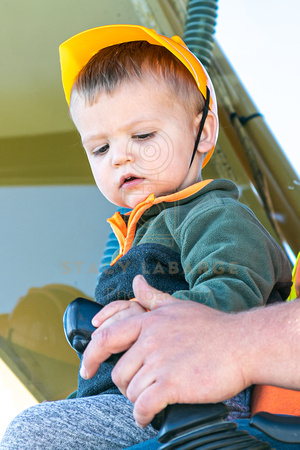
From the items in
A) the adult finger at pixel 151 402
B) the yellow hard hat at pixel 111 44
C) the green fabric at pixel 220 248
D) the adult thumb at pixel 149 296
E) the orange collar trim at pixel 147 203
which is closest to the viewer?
the adult finger at pixel 151 402

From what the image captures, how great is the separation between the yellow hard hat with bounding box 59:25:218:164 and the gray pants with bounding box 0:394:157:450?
727mm

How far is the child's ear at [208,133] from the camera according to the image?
1325 mm

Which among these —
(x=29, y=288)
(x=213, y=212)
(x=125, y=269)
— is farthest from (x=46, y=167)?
(x=213, y=212)

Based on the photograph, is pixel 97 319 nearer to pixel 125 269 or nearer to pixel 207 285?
pixel 207 285

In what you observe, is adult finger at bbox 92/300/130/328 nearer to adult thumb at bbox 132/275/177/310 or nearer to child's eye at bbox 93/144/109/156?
adult thumb at bbox 132/275/177/310

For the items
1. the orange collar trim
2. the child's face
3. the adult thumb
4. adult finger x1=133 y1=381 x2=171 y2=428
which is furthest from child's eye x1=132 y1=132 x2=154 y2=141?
adult finger x1=133 y1=381 x2=171 y2=428

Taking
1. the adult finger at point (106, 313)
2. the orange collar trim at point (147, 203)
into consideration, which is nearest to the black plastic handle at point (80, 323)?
the adult finger at point (106, 313)

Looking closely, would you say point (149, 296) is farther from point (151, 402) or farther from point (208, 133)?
point (208, 133)

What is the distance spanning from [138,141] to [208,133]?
22cm

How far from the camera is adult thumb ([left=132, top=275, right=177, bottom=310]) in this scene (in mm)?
716

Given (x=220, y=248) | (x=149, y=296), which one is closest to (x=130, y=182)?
(x=220, y=248)

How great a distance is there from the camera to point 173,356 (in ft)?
2.05

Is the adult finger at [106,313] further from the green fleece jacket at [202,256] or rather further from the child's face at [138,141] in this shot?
the child's face at [138,141]

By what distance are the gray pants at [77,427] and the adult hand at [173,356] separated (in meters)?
0.25
